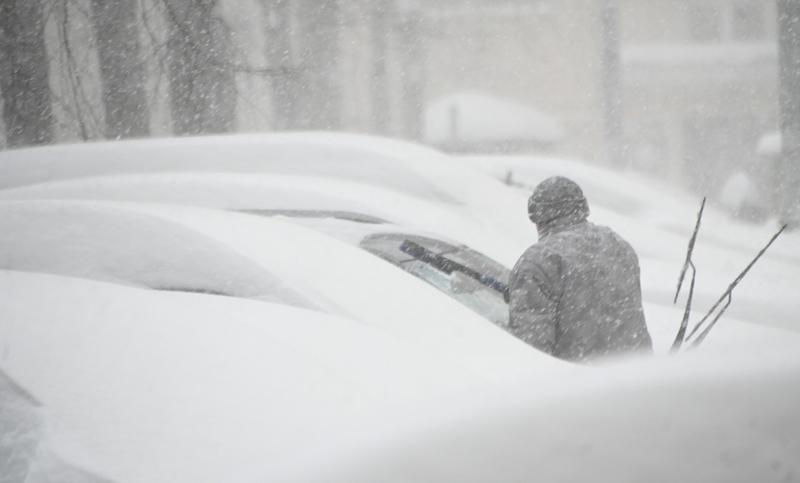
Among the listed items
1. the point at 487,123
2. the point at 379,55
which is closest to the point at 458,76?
the point at 487,123

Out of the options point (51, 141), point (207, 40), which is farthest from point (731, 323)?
point (51, 141)

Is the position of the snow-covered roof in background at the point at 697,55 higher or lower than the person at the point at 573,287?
lower

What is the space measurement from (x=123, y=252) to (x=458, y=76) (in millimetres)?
28101

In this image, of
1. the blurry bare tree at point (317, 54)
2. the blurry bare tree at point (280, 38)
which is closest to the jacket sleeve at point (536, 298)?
the blurry bare tree at point (317, 54)

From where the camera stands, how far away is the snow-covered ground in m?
1.07

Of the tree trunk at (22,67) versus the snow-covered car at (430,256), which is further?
the tree trunk at (22,67)

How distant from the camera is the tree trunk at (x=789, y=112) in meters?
8.31

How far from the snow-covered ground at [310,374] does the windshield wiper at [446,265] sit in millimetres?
737

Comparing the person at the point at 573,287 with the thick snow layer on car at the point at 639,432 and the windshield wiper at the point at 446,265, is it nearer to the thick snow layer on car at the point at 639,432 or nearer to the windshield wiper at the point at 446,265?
the windshield wiper at the point at 446,265

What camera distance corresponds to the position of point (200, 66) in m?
7.96

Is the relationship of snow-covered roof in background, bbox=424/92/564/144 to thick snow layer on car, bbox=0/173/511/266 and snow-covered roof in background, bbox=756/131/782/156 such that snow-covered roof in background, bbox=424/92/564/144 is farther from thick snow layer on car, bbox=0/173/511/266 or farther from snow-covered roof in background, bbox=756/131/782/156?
thick snow layer on car, bbox=0/173/511/266

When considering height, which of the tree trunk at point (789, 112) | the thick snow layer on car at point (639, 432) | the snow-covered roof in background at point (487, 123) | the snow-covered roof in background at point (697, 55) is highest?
the thick snow layer on car at point (639, 432)

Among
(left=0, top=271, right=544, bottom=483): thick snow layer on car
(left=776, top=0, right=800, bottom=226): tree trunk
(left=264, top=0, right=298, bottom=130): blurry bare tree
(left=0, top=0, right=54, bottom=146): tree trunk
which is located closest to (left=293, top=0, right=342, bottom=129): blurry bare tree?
(left=264, top=0, right=298, bottom=130): blurry bare tree

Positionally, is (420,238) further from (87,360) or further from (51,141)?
(51,141)
